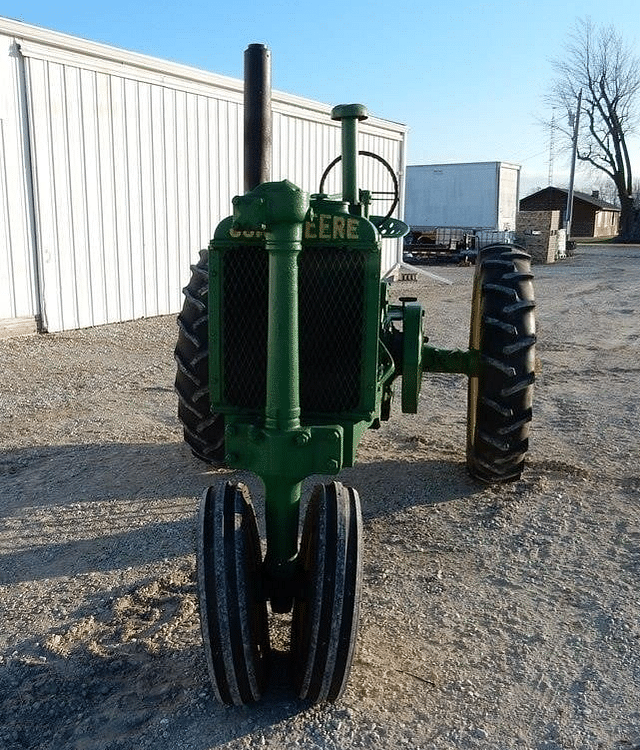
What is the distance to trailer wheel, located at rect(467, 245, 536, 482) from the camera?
4.41 meters

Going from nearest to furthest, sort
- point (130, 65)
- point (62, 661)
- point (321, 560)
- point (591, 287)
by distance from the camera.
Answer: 1. point (321, 560)
2. point (62, 661)
3. point (130, 65)
4. point (591, 287)

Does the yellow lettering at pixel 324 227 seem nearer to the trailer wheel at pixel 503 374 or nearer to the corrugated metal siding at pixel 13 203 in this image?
the trailer wheel at pixel 503 374

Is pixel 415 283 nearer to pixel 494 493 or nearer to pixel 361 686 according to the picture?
pixel 494 493

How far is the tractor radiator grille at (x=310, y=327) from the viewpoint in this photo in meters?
3.05

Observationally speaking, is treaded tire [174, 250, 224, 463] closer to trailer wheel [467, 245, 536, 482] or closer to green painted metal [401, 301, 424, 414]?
green painted metal [401, 301, 424, 414]

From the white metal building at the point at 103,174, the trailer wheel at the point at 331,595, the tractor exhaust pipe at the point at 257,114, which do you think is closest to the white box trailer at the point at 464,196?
the white metal building at the point at 103,174

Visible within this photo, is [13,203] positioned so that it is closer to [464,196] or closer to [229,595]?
[229,595]

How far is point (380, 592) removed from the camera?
11.6ft

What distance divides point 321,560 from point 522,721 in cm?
95

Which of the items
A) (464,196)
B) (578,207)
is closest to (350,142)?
(464,196)

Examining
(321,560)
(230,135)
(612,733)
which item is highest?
(230,135)

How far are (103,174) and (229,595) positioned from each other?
29.0 ft

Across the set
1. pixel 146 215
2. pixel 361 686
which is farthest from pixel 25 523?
pixel 146 215

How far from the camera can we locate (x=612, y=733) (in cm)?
263
